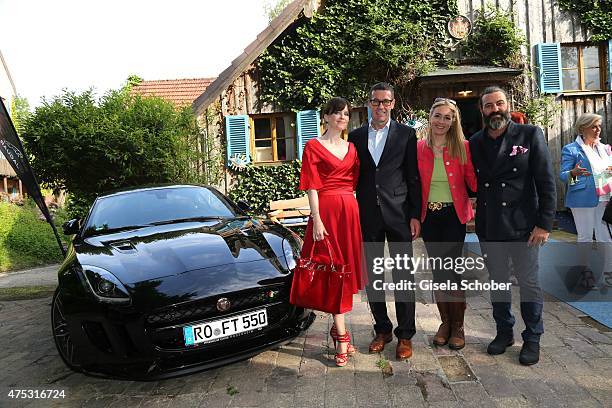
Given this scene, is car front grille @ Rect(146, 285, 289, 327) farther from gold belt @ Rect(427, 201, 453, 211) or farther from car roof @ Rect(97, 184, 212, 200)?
car roof @ Rect(97, 184, 212, 200)

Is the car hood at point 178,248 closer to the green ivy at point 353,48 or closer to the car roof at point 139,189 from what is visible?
the car roof at point 139,189

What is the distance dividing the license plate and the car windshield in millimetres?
1452

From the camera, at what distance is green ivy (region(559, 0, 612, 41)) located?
9539 mm

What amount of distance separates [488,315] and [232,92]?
7989 mm

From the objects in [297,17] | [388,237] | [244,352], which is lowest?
[244,352]

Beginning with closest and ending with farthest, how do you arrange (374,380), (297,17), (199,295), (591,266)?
(199,295)
(374,380)
(591,266)
(297,17)

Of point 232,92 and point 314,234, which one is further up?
point 232,92

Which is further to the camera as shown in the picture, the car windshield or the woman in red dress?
the car windshield

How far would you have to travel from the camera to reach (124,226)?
12.2 ft

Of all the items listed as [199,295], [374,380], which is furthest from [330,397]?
[199,295]

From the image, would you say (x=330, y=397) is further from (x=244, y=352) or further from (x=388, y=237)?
(x=388, y=237)

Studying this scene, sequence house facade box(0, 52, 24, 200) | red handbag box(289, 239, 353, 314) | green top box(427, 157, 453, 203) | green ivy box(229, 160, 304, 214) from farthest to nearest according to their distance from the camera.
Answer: house facade box(0, 52, 24, 200)
green ivy box(229, 160, 304, 214)
green top box(427, 157, 453, 203)
red handbag box(289, 239, 353, 314)

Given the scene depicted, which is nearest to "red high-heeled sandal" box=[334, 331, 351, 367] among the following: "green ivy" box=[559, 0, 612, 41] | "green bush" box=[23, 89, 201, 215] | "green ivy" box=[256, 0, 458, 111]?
"green bush" box=[23, 89, 201, 215]

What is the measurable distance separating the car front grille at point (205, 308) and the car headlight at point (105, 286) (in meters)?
0.23
